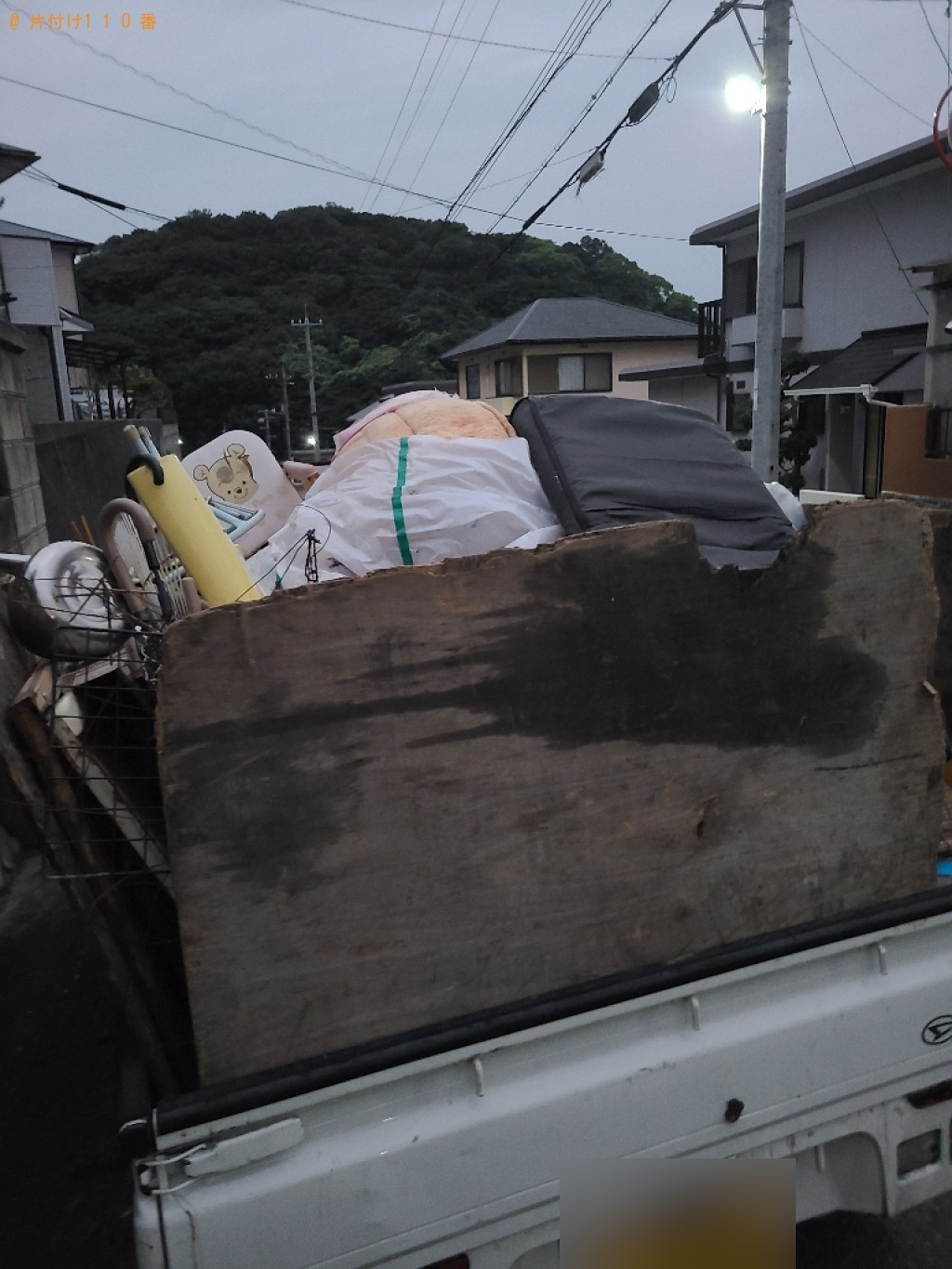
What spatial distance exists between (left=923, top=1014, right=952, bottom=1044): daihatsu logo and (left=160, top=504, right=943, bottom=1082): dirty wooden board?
0.23 m

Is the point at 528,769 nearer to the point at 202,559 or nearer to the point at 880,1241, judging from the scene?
the point at 202,559

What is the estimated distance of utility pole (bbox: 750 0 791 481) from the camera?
7949mm

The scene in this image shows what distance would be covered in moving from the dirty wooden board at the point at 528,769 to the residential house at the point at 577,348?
935 inches

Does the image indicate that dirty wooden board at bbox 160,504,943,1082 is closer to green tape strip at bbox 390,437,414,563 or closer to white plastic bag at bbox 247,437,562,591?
white plastic bag at bbox 247,437,562,591

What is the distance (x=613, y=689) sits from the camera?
1.46 meters

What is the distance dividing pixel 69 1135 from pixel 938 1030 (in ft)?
8.28

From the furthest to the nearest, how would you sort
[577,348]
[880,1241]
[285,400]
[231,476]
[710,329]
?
[285,400]
[577,348]
[710,329]
[231,476]
[880,1241]

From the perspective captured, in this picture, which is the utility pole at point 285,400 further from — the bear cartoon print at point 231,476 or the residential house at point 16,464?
the bear cartoon print at point 231,476

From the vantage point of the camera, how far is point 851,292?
55.0 feet

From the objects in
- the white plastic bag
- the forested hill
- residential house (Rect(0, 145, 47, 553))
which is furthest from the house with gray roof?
the white plastic bag

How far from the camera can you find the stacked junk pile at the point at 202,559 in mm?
1452

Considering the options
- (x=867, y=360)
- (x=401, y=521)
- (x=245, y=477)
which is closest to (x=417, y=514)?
(x=401, y=521)

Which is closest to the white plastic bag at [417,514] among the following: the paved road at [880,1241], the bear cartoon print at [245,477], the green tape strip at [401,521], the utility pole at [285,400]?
the green tape strip at [401,521]

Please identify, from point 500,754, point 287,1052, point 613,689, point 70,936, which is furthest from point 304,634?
point 70,936
